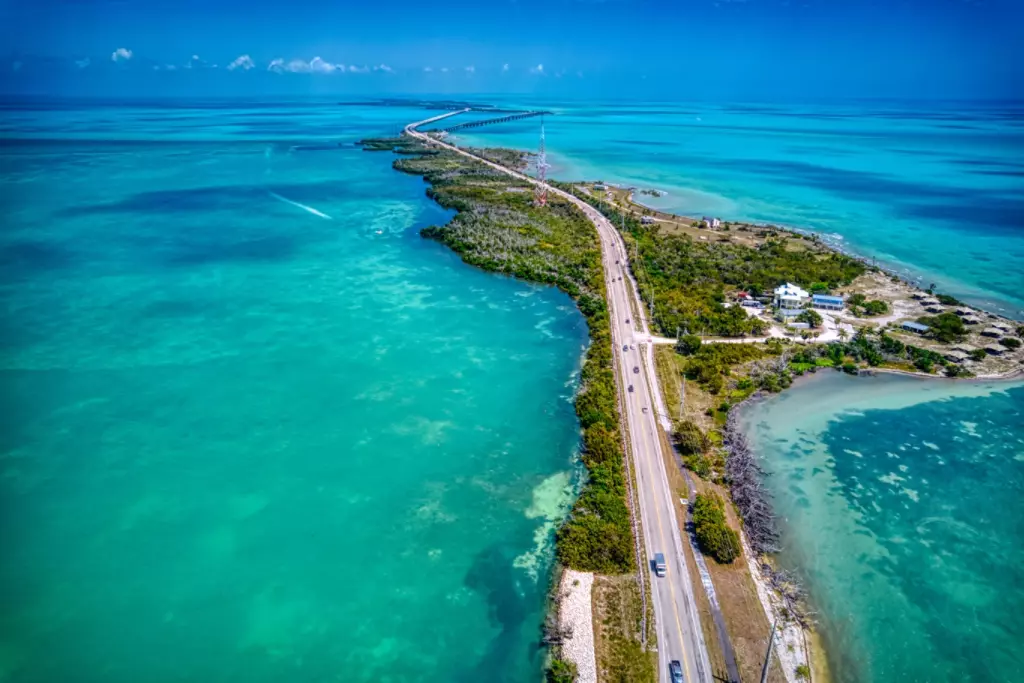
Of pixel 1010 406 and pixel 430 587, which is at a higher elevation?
pixel 1010 406

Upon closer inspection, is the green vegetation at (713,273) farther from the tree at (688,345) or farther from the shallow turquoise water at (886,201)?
the shallow turquoise water at (886,201)

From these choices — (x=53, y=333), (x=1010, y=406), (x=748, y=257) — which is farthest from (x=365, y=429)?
(x=748, y=257)

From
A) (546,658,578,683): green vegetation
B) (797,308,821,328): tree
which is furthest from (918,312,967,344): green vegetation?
(546,658,578,683): green vegetation

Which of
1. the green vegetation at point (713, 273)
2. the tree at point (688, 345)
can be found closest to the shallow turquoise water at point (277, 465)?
the tree at point (688, 345)

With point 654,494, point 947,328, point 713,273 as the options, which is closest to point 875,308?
point 947,328

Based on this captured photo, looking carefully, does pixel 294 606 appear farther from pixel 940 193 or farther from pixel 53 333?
pixel 940 193

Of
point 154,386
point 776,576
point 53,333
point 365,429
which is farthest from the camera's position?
point 53,333

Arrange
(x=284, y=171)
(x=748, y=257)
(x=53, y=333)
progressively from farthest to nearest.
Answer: (x=284, y=171) < (x=748, y=257) < (x=53, y=333)
